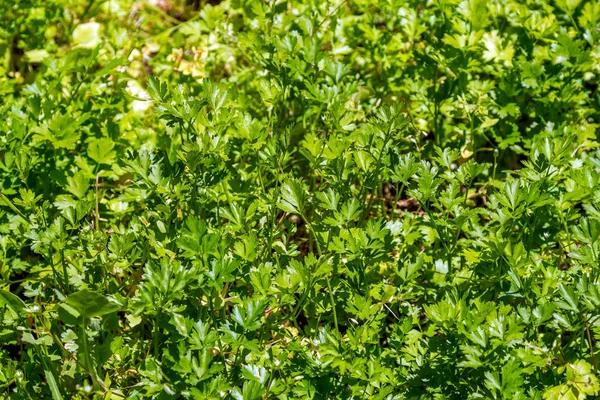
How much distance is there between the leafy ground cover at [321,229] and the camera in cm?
181

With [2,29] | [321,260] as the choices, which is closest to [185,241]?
[321,260]

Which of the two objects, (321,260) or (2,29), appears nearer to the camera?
(321,260)

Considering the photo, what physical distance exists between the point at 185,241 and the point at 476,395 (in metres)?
0.77

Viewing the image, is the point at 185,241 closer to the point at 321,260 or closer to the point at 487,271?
the point at 321,260

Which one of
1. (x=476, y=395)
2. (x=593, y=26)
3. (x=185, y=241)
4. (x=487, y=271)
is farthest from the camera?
(x=593, y=26)

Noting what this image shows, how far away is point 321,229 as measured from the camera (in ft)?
6.81

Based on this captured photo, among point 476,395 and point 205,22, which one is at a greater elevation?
point 205,22

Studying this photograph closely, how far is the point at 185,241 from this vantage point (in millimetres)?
1839

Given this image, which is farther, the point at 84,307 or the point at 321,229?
the point at 321,229

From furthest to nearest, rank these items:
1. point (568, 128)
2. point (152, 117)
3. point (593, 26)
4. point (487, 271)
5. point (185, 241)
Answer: point (152, 117) < point (593, 26) < point (568, 128) < point (487, 271) < point (185, 241)

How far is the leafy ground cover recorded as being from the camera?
181 centimetres

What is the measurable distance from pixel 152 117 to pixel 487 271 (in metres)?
1.60

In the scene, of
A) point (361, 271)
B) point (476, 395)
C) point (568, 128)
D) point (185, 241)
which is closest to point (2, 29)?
point (185, 241)

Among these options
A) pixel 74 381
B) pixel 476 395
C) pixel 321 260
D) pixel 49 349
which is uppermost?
pixel 321 260
